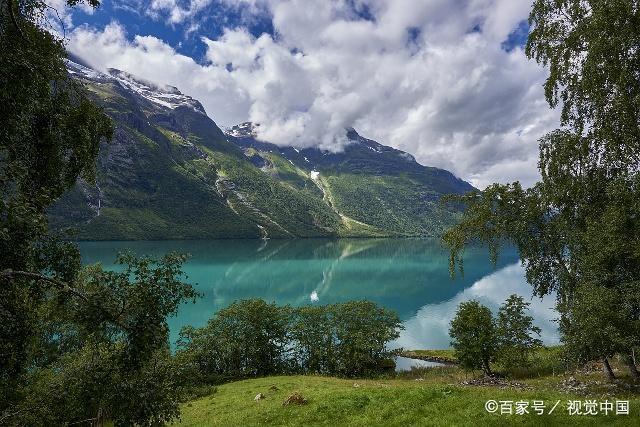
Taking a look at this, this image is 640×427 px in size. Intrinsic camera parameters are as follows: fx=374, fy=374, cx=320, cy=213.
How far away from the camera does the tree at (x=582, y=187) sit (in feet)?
49.5

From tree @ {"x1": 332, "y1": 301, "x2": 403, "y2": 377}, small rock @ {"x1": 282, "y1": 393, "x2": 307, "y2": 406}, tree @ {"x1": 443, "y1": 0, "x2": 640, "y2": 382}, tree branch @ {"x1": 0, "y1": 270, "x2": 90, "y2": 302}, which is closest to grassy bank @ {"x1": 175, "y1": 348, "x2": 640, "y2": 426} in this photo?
small rock @ {"x1": 282, "y1": 393, "x2": 307, "y2": 406}

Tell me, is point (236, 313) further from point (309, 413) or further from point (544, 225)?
point (544, 225)

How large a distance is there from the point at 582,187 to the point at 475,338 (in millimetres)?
16781

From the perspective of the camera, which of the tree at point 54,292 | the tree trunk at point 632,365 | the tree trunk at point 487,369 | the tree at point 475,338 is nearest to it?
the tree at point 54,292

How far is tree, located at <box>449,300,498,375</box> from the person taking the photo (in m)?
34.3

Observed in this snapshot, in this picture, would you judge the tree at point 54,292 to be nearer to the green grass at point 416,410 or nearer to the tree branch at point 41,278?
the tree branch at point 41,278

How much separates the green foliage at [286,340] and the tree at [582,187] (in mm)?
17094

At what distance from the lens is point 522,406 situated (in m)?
14.2

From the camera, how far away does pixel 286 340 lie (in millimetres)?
50344

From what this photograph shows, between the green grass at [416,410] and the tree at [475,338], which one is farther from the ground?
the tree at [475,338]

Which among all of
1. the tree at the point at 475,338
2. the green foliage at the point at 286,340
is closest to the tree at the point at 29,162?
the tree at the point at 475,338

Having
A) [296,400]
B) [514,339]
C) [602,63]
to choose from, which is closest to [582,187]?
[602,63]

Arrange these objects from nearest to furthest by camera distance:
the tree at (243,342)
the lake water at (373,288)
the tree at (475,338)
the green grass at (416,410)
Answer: the green grass at (416,410), the tree at (475,338), the tree at (243,342), the lake water at (373,288)

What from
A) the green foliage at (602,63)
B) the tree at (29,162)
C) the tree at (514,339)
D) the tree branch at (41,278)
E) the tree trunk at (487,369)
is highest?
the green foliage at (602,63)
